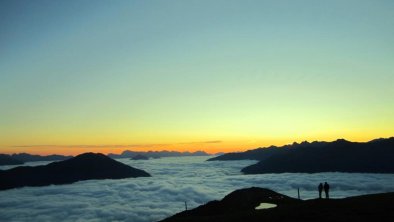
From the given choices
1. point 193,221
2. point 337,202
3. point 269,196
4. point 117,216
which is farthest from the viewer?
point 117,216

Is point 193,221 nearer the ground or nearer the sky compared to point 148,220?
nearer the sky

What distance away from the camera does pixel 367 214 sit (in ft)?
129

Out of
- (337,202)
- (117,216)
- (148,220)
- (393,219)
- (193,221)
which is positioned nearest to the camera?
(393,219)

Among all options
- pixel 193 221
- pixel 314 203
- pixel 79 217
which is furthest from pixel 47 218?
pixel 314 203

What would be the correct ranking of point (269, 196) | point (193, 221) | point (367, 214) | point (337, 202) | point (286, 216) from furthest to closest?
1. point (269, 196)
2. point (193, 221)
3. point (337, 202)
4. point (286, 216)
5. point (367, 214)

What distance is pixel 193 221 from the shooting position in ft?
170

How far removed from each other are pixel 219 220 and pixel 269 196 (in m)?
34.9

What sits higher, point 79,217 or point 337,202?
point 337,202

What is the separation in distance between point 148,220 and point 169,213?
43.5ft

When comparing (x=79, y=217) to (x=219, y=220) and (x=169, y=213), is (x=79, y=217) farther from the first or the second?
(x=219, y=220)

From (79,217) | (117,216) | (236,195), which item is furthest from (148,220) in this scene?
(236,195)

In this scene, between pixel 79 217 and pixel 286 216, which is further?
pixel 79 217

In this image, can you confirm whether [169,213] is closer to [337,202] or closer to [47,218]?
[47,218]

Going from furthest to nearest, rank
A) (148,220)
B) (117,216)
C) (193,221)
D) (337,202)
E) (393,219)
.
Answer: (117,216) → (148,220) → (193,221) → (337,202) → (393,219)
